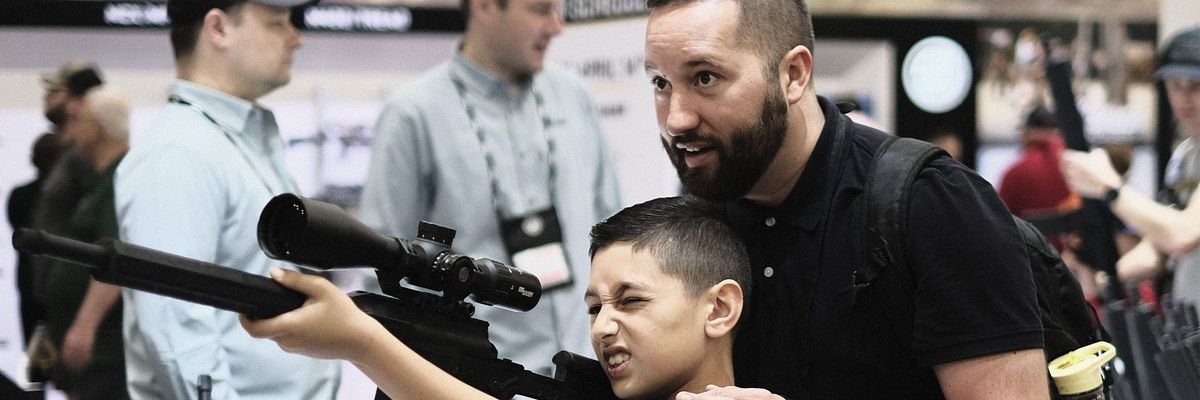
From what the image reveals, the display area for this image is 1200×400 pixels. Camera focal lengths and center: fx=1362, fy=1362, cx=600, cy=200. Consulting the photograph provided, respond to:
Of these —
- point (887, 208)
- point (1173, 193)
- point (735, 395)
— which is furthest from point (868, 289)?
point (1173, 193)

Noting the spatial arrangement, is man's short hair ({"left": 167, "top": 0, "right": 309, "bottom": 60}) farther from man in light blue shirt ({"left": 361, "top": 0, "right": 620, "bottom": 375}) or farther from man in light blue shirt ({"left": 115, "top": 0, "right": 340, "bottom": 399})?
man in light blue shirt ({"left": 361, "top": 0, "right": 620, "bottom": 375})

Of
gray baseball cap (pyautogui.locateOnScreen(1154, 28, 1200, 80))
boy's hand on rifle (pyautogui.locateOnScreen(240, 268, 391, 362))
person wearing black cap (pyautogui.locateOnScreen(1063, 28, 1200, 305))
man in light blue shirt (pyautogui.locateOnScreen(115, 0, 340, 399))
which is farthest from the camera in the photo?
gray baseball cap (pyautogui.locateOnScreen(1154, 28, 1200, 80))

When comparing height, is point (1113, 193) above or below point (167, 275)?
below

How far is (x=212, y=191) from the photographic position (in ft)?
9.56

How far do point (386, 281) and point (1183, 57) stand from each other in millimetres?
3664

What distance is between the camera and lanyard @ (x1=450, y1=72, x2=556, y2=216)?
3916 mm

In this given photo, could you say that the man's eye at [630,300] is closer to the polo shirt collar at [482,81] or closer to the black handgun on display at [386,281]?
the black handgun on display at [386,281]

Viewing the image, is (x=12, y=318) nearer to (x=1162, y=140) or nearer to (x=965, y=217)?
(x=965, y=217)

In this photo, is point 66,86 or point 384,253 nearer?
point 384,253

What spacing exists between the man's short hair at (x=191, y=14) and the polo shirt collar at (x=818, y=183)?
62.6 inches

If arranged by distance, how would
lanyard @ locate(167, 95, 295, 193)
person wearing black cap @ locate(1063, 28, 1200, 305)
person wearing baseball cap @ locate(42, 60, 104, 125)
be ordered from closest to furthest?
lanyard @ locate(167, 95, 295, 193) → person wearing black cap @ locate(1063, 28, 1200, 305) → person wearing baseball cap @ locate(42, 60, 104, 125)

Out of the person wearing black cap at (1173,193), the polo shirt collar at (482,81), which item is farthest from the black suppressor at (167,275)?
the person wearing black cap at (1173,193)

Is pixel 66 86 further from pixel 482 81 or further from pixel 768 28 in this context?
pixel 768 28

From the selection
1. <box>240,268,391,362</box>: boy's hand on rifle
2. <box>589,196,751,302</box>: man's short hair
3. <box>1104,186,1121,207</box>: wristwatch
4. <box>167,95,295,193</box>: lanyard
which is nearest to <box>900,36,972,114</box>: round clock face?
<box>1104,186,1121,207</box>: wristwatch
